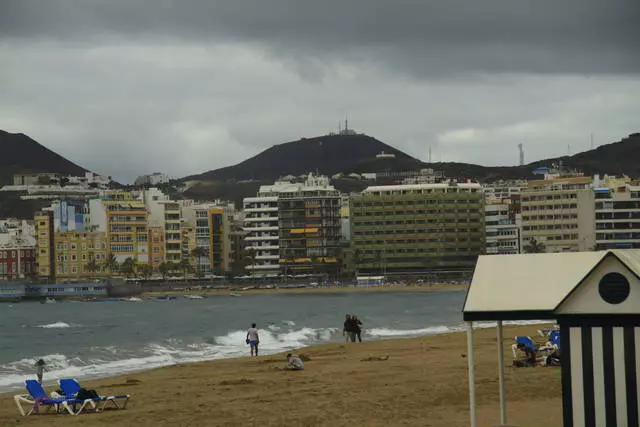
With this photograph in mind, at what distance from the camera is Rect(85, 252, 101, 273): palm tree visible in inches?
7731

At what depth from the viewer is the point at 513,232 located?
198 metres

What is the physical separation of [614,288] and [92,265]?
187m

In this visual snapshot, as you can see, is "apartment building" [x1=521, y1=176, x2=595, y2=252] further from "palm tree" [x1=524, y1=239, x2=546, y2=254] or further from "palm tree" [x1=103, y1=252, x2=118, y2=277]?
"palm tree" [x1=103, y1=252, x2=118, y2=277]

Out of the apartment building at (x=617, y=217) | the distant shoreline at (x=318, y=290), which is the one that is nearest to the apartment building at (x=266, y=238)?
the distant shoreline at (x=318, y=290)

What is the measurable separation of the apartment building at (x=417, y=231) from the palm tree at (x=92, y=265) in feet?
124

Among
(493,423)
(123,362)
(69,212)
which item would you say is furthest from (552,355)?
(69,212)

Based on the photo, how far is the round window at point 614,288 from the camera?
13.2 m

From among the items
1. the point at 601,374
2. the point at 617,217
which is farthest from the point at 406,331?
the point at 617,217

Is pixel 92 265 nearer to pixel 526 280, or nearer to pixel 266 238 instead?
pixel 266 238

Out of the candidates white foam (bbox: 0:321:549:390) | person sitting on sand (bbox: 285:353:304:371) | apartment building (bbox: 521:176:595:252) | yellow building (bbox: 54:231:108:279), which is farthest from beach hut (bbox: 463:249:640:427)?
yellow building (bbox: 54:231:108:279)

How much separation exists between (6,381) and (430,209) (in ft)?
511

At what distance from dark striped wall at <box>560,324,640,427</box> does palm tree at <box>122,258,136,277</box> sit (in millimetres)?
184761

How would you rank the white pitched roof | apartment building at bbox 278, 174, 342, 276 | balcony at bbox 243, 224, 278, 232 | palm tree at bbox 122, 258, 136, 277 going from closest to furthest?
the white pitched roof < palm tree at bbox 122, 258, 136, 277 < balcony at bbox 243, 224, 278, 232 < apartment building at bbox 278, 174, 342, 276

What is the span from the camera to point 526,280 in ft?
49.2
